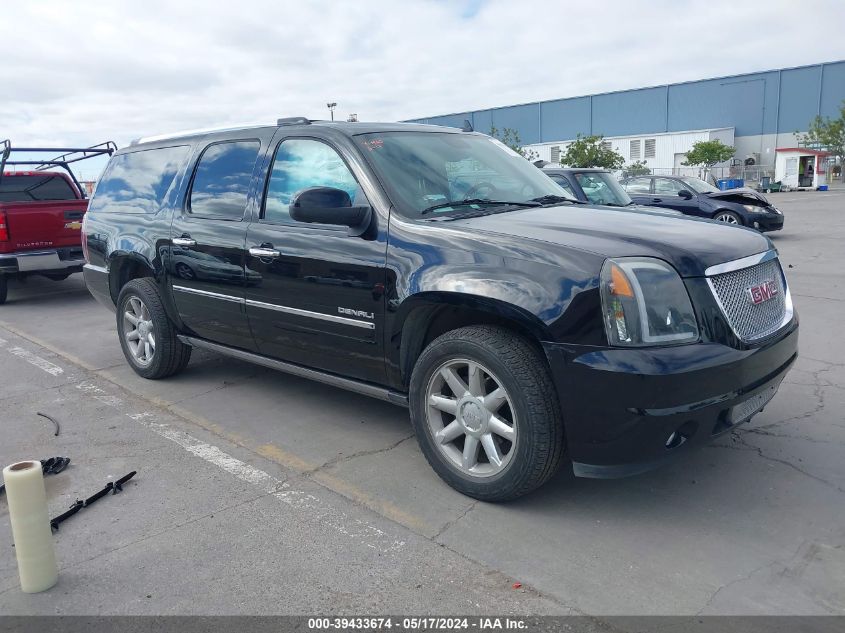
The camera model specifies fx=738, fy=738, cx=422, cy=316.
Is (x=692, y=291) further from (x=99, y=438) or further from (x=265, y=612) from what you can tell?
(x=99, y=438)

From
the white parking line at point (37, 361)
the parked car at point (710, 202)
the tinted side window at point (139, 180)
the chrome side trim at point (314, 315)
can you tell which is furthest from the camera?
the parked car at point (710, 202)

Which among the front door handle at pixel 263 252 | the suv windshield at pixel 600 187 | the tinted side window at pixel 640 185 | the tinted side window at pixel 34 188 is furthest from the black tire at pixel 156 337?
the tinted side window at pixel 640 185

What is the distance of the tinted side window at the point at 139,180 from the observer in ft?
18.3

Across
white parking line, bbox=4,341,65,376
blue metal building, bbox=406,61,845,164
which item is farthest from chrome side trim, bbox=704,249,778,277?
blue metal building, bbox=406,61,845,164

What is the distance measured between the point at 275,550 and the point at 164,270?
2909mm

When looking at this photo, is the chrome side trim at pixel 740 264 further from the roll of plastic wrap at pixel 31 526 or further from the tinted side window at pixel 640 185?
the tinted side window at pixel 640 185

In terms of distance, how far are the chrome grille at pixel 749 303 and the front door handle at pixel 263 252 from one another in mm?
2487

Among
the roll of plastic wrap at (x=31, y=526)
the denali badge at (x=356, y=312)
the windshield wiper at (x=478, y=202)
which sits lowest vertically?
the roll of plastic wrap at (x=31, y=526)

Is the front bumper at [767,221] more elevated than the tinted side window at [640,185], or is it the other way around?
the tinted side window at [640,185]

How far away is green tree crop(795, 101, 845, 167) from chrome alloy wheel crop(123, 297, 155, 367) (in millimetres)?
57975

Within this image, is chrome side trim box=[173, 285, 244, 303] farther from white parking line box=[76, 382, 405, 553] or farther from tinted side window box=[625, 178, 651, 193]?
tinted side window box=[625, 178, 651, 193]

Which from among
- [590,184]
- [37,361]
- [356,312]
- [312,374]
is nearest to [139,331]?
[37,361]

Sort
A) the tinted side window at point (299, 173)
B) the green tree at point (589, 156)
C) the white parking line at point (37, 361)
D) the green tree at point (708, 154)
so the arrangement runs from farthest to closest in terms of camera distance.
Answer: the green tree at point (708, 154) → the green tree at point (589, 156) → the white parking line at point (37, 361) → the tinted side window at point (299, 173)

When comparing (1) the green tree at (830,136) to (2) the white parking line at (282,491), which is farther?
(1) the green tree at (830,136)
